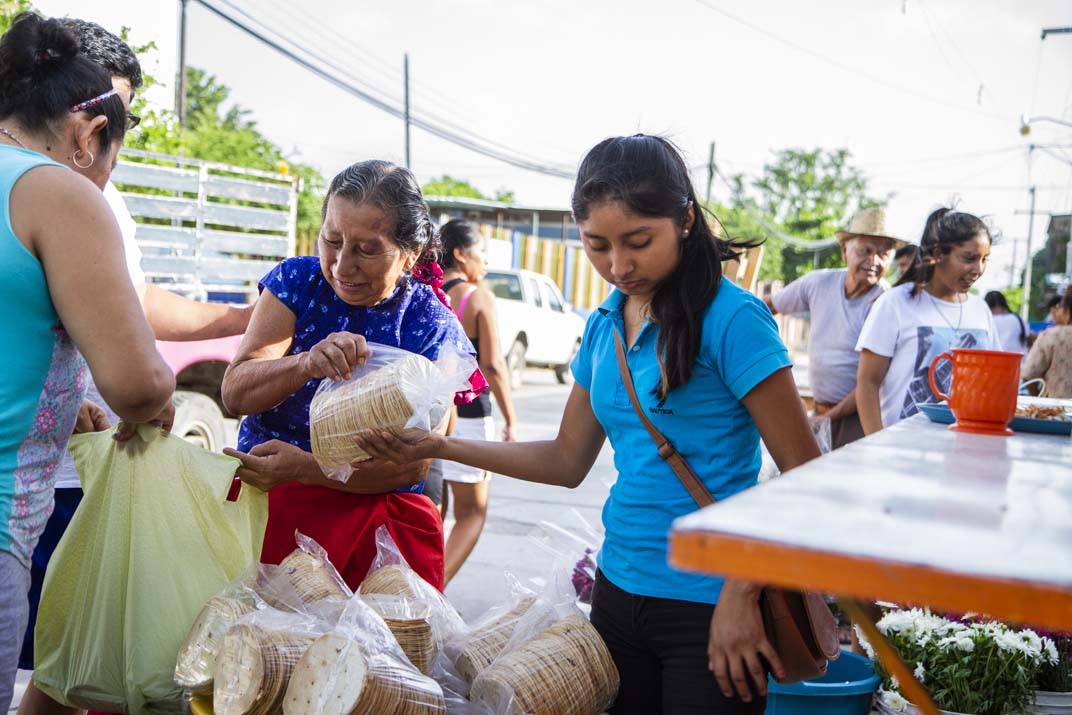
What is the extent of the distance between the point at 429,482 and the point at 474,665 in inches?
86.9

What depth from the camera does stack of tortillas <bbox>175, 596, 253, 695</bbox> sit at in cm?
202

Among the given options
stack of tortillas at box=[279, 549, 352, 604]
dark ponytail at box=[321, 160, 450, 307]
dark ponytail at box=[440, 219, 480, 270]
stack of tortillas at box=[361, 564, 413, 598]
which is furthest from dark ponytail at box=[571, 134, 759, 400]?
dark ponytail at box=[440, 219, 480, 270]

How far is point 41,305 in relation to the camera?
170 cm

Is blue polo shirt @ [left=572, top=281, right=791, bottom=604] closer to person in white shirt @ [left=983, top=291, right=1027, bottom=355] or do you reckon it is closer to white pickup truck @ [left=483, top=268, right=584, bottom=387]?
person in white shirt @ [left=983, top=291, right=1027, bottom=355]

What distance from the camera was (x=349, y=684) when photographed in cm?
182

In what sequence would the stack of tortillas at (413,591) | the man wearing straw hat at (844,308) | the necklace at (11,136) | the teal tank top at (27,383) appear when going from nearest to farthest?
the teal tank top at (27,383) → the necklace at (11,136) → the stack of tortillas at (413,591) → the man wearing straw hat at (844,308)

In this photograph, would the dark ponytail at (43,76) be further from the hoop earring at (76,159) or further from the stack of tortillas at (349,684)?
the stack of tortillas at (349,684)

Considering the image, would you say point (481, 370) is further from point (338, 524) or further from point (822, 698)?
point (822, 698)

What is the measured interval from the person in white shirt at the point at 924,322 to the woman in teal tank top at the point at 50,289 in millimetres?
3002

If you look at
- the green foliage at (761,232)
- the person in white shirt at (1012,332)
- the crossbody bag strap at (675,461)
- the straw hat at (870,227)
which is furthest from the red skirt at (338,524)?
the green foliage at (761,232)

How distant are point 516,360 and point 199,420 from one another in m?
10.8

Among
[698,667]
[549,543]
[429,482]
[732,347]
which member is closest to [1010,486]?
[732,347]

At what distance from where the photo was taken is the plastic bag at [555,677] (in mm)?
1975

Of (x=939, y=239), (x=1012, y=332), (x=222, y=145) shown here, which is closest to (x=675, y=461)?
(x=939, y=239)
